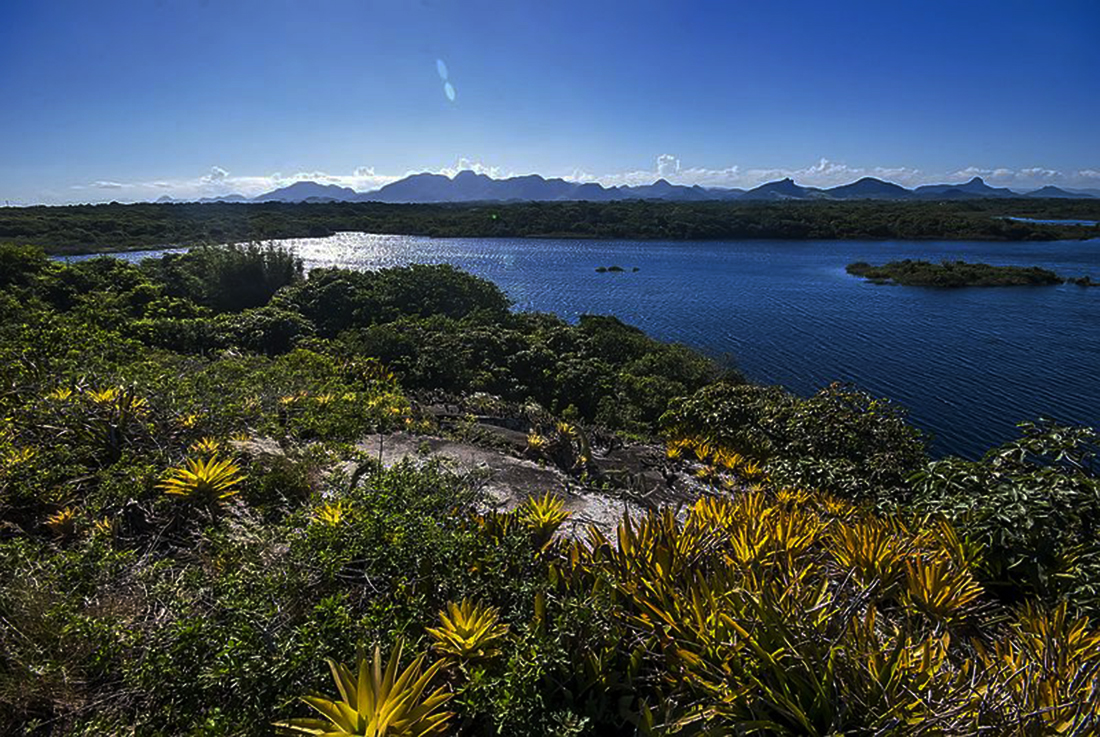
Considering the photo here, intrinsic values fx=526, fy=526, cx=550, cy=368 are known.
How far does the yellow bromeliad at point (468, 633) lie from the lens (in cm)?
255

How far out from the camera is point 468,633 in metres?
2.62

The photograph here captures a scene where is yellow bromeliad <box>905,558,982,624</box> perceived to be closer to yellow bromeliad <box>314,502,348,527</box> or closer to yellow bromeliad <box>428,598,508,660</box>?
yellow bromeliad <box>428,598,508,660</box>

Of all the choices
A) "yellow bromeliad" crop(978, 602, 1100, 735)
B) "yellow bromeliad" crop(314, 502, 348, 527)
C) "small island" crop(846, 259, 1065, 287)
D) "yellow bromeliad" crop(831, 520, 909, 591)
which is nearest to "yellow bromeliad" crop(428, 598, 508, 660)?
"yellow bromeliad" crop(314, 502, 348, 527)

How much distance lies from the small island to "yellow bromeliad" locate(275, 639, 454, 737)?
43.5 metres

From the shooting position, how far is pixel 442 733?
2.31 m

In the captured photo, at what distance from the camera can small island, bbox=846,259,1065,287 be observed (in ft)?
119

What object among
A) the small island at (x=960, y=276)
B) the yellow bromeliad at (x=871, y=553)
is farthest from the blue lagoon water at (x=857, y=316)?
the yellow bromeliad at (x=871, y=553)

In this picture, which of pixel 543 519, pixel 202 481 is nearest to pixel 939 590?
pixel 543 519

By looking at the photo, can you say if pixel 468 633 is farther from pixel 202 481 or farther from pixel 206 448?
pixel 206 448

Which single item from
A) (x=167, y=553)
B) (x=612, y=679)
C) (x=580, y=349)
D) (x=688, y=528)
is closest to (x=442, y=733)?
(x=612, y=679)

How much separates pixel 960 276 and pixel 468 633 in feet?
151

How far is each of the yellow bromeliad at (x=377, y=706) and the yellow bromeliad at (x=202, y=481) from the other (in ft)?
7.75

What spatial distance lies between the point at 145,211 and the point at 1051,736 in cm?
8414

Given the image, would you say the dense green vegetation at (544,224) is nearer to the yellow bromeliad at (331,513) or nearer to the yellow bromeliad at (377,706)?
the yellow bromeliad at (331,513)
